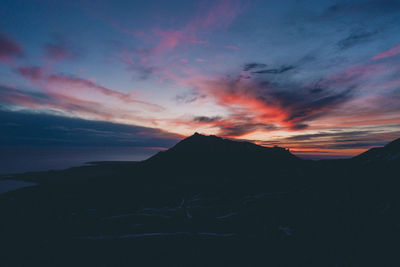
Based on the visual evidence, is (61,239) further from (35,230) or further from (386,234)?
(386,234)

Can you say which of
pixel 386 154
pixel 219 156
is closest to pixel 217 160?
pixel 219 156

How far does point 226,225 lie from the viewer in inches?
275

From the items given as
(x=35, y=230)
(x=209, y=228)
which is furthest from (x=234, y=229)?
(x=35, y=230)

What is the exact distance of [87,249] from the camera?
558cm

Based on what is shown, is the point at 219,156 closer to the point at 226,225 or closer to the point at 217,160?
the point at 217,160

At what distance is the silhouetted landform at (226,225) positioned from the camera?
480 centimetres

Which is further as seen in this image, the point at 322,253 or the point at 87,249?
the point at 87,249

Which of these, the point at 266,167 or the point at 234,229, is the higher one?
the point at 266,167

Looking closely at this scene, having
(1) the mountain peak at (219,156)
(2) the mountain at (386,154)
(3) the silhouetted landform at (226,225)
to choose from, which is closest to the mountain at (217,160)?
(1) the mountain peak at (219,156)

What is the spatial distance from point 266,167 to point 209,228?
11212 millimetres

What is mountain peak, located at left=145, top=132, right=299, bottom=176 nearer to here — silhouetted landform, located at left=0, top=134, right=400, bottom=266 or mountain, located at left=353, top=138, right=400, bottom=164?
silhouetted landform, located at left=0, top=134, right=400, bottom=266

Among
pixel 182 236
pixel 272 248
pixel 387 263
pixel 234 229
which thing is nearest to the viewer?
pixel 387 263

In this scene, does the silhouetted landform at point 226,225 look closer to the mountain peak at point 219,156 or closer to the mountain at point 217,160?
the mountain at point 217,160

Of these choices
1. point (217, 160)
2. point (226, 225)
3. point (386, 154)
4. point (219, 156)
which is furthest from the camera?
point (219, 156)
